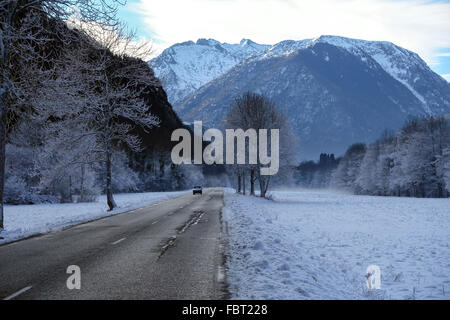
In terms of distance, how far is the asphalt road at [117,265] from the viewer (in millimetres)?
6457

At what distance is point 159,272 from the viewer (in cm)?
794

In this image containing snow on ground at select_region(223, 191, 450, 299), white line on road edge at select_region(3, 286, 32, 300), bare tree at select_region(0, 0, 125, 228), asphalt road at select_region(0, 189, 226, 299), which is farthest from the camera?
bare tree at select_region(0, 0, 125, 228)

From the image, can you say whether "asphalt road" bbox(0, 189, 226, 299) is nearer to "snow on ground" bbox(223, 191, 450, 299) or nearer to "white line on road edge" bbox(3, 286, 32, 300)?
"white line on road edge" bbox(3, 286, 32, 300)

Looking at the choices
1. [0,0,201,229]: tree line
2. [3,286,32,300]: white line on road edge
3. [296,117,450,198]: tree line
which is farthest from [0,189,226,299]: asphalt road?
[296,117,450,198]: tree line

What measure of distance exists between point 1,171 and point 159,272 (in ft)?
32.0

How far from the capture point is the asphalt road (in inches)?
254

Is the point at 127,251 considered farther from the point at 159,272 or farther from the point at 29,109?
the point at 29,109

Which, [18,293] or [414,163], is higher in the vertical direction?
[414,163]

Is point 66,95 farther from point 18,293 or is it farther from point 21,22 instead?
point 18,293

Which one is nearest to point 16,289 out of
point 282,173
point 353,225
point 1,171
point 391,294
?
point 391,294

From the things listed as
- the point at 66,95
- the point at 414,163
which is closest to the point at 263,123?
the point at 414,163

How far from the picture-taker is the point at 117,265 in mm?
8664

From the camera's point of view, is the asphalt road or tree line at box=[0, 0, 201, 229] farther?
tree line at box=[0, 0, 201, 229]
